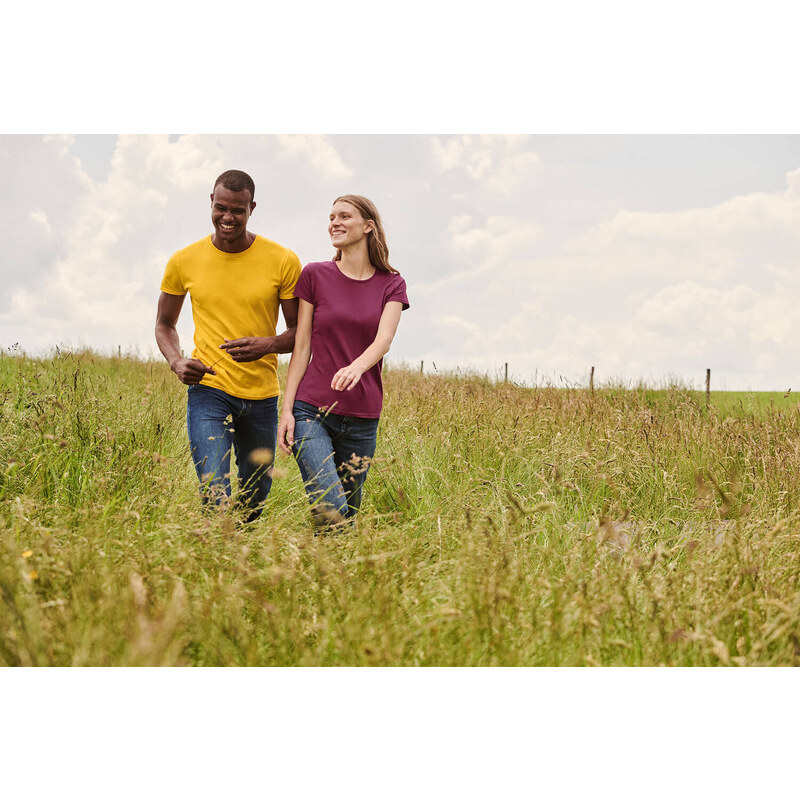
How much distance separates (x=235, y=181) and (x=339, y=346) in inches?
39.4

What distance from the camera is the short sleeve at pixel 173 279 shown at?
3334mm

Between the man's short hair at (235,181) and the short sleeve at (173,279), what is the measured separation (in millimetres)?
480

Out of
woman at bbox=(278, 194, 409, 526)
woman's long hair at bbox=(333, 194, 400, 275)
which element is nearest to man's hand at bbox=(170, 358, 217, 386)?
woman at bbox=(278, 194, 409, 526)

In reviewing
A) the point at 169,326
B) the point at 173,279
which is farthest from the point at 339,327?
the point at 169,326

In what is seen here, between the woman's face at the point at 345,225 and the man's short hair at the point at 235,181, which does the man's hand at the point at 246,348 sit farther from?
the man's short hair at the point at 235,181

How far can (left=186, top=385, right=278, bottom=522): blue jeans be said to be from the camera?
3041 millimetres

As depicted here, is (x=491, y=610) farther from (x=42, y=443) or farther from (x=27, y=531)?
(x=42, y=443)

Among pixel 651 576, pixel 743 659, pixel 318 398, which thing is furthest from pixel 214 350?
pixel 743 659

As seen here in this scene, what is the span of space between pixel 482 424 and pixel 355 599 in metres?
3.25

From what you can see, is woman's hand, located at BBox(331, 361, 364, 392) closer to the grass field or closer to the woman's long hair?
the grass field

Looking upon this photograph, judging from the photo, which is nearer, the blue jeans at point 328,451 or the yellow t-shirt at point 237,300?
the blue jeans at point 328,451

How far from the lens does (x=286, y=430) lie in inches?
117

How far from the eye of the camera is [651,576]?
2684mm

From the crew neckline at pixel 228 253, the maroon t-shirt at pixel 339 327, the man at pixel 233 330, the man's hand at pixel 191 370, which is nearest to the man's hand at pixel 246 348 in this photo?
the man at pixel 233 330
